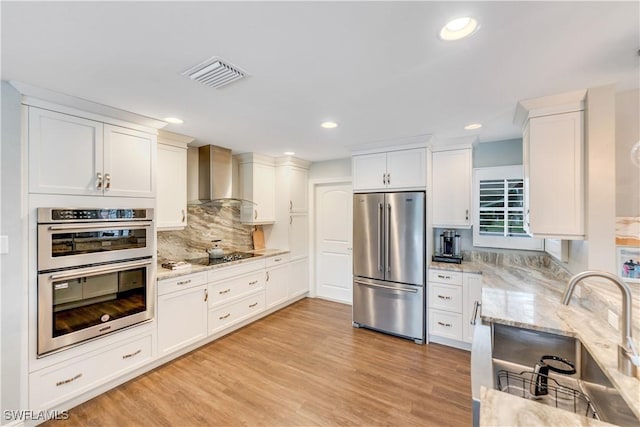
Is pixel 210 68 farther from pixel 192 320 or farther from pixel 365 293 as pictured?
pixel 365 293

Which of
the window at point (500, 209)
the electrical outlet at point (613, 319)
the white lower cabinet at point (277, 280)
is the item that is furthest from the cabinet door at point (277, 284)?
the electrical outlet at point (613, 319)

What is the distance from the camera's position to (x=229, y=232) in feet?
13.5

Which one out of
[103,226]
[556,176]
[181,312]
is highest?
[556,176]

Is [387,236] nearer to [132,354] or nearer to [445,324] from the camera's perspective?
[445,324]

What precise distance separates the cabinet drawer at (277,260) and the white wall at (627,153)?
3627mm

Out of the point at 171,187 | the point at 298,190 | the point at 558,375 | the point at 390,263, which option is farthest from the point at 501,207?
the point at 171,187

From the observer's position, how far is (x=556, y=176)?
201cm

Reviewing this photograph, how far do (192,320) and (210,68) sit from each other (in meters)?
2.53

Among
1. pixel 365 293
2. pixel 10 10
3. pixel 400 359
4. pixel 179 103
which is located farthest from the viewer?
pixel 365 293

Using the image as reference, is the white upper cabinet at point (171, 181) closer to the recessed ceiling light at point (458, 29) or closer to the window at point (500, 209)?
the recessed ceiling light at point (458, 29)

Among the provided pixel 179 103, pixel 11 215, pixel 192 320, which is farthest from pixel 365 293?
pixel 11 215

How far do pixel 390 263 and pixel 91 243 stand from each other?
302cm

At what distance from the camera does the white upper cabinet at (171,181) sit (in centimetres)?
289

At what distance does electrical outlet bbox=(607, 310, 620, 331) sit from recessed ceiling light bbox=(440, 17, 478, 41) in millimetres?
1716
